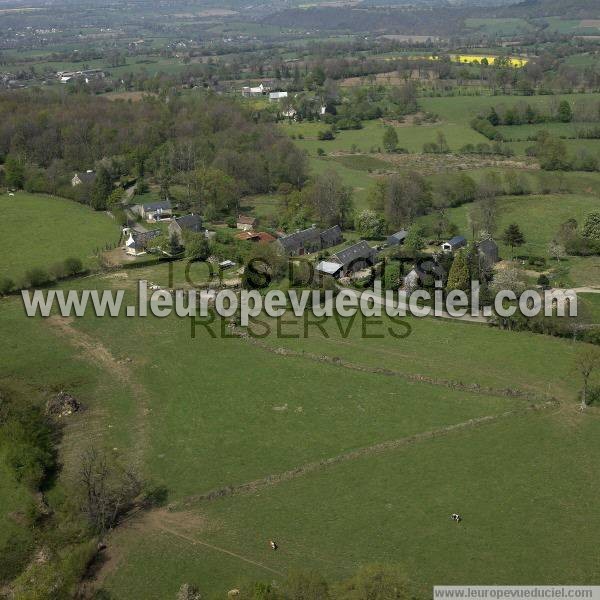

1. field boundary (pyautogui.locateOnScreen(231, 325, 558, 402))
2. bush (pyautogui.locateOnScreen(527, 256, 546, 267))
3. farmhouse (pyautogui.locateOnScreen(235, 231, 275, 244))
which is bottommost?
field boundary (pyautogui.locateOnScreen(231, 325, 558, 402))

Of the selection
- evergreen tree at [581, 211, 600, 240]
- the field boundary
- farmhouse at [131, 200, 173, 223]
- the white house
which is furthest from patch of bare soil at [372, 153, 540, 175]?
the white house

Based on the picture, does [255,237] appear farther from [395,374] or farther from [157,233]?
[395,374]

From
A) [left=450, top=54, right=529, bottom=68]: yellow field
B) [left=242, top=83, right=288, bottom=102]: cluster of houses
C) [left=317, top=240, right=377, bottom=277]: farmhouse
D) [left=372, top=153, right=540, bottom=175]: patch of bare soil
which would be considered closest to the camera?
[left=317, top=240, right=377, bottom=277]: farmhouse

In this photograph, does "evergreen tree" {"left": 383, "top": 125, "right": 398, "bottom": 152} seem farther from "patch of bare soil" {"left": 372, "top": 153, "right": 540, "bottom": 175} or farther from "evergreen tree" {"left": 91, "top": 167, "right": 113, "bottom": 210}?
"evergreen tree" {"left": 91, "top": 167, "right": 113, "bottom": 210}

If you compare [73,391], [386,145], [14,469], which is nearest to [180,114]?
[386,145]

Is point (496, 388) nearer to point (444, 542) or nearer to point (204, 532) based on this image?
point (444, 542)

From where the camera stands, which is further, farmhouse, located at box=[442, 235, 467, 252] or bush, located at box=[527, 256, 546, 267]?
farmhouse, located at box=[442, 235, 467, 252]
